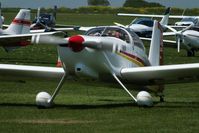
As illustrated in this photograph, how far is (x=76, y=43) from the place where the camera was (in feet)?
33.0

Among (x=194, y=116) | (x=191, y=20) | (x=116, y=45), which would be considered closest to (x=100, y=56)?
(x=116, y=45)

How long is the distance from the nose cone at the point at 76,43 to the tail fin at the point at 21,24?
63.0ft

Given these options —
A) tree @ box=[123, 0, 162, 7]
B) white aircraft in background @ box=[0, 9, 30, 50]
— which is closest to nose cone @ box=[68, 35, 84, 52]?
white aircraft in background @ box=[0, 9, 30, 50]

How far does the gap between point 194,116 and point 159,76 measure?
188 cm

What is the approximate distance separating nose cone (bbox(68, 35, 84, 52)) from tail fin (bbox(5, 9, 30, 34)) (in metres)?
19.2

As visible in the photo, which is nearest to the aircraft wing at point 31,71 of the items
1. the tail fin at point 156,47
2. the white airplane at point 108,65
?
the white airplane at point 108,65

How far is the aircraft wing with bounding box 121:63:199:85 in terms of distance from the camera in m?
11.0

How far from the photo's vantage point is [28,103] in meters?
12.3

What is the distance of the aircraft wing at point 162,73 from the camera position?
1095 cm

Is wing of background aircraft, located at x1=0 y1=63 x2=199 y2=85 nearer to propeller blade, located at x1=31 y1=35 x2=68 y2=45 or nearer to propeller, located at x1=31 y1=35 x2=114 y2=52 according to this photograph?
propeller, located at x1=31 y1=35 x2=114 y2=52

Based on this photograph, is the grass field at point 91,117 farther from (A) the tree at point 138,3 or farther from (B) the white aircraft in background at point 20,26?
(A) the tree at point 138,3

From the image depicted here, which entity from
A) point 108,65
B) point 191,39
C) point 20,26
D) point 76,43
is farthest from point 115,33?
point 191,39

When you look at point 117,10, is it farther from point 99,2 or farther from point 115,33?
point 115,33

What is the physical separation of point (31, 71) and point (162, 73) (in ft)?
9.62
